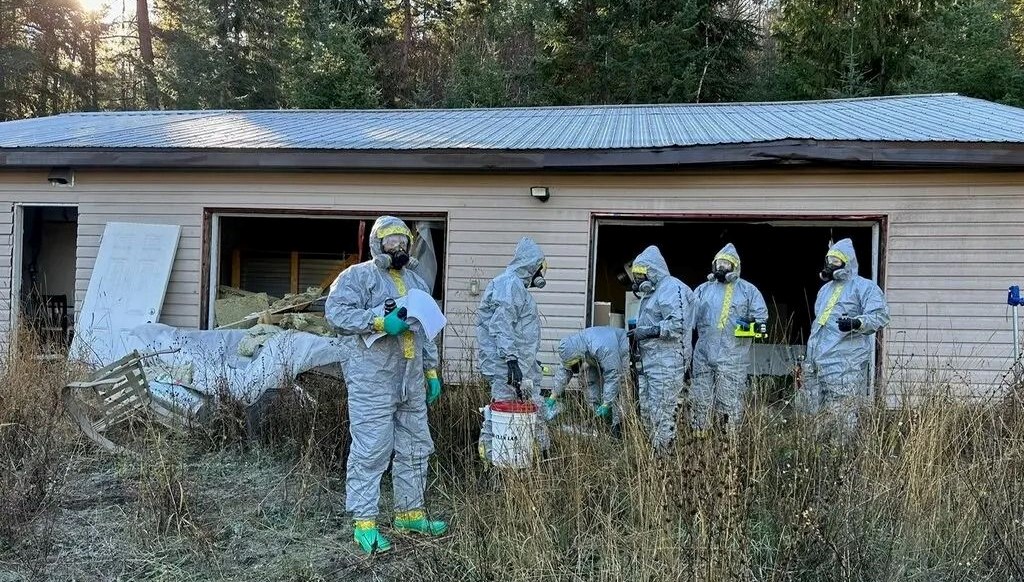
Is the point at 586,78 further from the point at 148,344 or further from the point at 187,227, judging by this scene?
the point at 148,344

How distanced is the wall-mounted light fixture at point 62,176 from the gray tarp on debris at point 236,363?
8.67 ft

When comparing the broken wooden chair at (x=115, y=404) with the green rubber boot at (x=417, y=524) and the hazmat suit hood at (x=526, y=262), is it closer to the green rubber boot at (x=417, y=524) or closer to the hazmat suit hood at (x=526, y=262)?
the green rubber boot at (x=417, y=524)

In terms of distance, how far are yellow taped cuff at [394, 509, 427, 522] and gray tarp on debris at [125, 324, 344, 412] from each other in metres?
1.80

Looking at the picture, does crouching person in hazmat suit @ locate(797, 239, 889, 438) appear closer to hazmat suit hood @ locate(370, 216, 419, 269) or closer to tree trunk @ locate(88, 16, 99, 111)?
hazmat suit hood @ locate(370, 216, 419, 269)

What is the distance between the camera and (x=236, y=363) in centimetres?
609

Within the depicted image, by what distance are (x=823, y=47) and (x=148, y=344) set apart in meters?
16.2

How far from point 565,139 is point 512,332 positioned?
3.22 metres

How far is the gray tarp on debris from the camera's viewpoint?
5.26 m

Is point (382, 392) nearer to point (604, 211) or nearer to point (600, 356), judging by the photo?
point (600, 356)

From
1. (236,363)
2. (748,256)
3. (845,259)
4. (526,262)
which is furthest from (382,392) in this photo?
(748,256)

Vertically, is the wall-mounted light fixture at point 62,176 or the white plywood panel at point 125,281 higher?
the wall-mounted light fixture at point 62,176

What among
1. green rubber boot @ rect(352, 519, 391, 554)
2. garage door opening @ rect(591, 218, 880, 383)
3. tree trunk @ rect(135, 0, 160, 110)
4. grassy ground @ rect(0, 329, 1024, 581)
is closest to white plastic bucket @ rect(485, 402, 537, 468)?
grassy ground @ rect(0, 329, 1024, 581)

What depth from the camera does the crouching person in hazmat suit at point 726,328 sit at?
19.6 ft

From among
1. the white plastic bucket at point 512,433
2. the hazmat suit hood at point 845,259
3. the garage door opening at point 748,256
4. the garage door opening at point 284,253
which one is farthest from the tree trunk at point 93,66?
the hazmat suit hood at point 845,259
